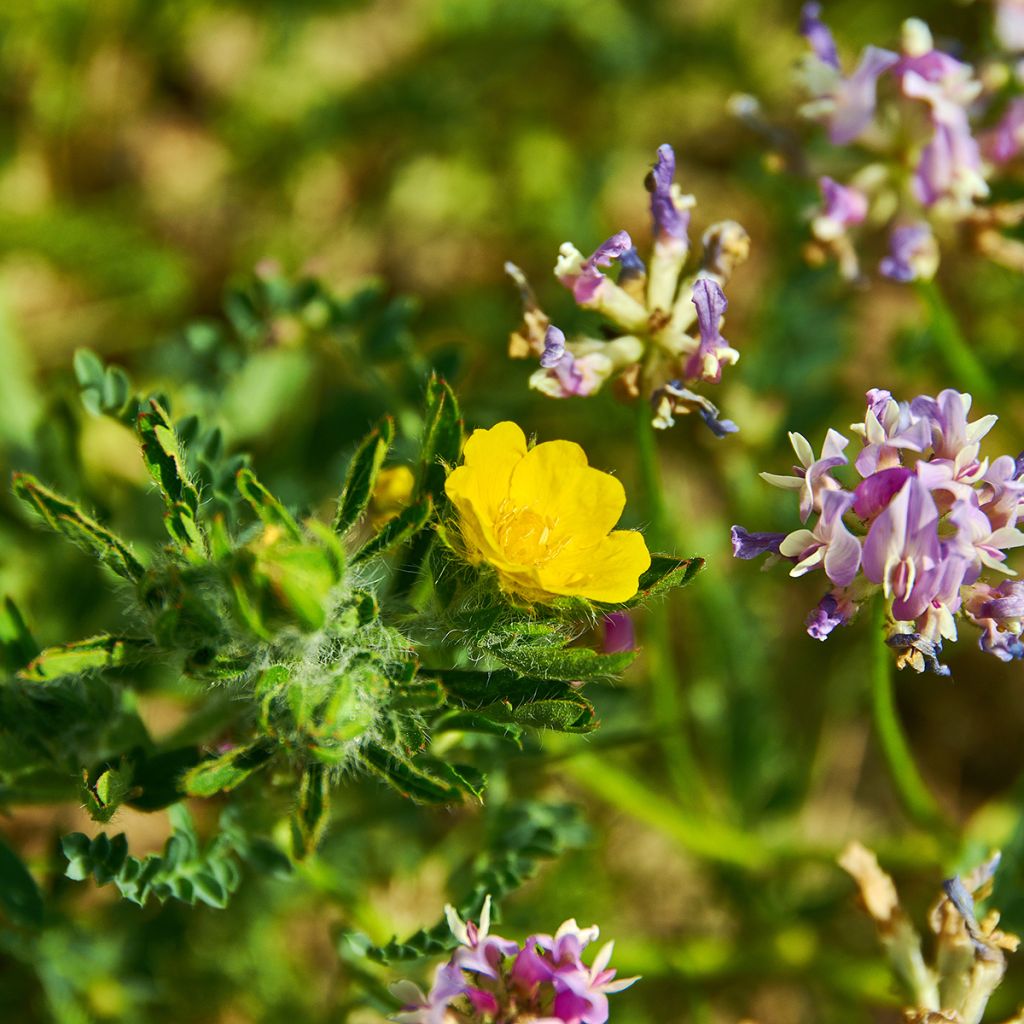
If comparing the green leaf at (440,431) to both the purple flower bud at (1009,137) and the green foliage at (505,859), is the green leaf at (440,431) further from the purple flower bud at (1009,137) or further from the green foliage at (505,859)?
the purple flower bud at (1009,137)

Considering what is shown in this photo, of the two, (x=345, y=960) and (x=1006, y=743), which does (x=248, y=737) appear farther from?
(x=1006, y=743)

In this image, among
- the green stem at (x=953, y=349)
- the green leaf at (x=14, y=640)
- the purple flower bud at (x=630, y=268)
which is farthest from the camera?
the green stem at (x=953, y=349)

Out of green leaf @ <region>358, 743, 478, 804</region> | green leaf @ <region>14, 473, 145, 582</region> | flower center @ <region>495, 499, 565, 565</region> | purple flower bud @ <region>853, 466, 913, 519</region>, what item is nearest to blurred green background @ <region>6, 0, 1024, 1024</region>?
green leaf @ <region>358, 743, 478, 804</region>

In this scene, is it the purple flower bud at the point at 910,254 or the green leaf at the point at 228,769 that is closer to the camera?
the green leaf at the point at 228,769

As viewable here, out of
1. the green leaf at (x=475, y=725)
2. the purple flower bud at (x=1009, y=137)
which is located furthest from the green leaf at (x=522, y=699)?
the purple flower bud at (x=1009, y=137)

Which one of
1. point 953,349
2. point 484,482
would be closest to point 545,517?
point 484,482

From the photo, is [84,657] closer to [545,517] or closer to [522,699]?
[522,699]

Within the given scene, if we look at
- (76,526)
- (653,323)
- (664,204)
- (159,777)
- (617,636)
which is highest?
(664,204)
